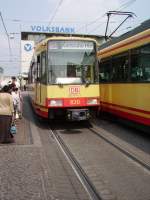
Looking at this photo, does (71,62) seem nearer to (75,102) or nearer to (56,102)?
(75,102)

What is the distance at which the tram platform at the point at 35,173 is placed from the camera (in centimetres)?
671

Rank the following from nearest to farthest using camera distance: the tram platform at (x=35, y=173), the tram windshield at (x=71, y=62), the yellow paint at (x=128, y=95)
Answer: the tram platform at (x=35, y=173)
the yellow paint at (x=128, y=95)
the tram windshield at (x=71, y=62)

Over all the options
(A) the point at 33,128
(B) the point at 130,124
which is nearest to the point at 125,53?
(B) the point at 130,124

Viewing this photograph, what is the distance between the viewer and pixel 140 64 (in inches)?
505

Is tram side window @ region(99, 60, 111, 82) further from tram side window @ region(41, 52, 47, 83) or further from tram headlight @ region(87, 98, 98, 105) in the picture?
tram side window @ region(41, 52, 47, 83)

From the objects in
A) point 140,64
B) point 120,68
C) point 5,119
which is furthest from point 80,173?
point 120,68

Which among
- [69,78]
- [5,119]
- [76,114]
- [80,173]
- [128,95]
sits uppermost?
[69,78]

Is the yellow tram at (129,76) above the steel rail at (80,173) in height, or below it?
above

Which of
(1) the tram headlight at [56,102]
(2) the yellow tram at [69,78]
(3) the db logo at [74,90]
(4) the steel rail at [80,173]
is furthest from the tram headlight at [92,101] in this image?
(4) the steel rail at [80,173]

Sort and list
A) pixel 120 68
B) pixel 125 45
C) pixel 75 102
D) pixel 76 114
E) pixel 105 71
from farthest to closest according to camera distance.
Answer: pixel 105 71, pixel 120 68, pixel 75 102, pixel 76 114, pixel 125 45

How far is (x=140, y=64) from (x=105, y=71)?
189 inches

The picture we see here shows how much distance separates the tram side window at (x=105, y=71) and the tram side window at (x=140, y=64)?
330cm

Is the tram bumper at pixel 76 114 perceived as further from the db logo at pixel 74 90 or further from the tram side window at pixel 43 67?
the tram side window at pixel 43 67

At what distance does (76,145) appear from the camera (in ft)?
38.1
